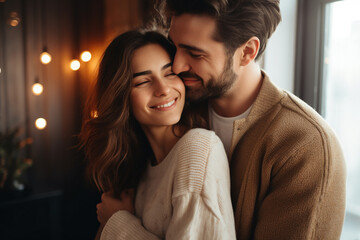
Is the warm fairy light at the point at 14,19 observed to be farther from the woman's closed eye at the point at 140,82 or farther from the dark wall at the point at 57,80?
the woman's closed eye at the point at 140,82

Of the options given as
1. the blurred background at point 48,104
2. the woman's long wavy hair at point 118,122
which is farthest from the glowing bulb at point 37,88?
the woman's long wavy hair at point 118,122

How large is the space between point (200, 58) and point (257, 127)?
38 cm

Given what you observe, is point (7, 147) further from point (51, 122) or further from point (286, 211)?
point (286, 211)

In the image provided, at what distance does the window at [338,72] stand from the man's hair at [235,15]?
1.29 feet

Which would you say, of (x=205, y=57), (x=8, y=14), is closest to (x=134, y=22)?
(x=8, y=14)

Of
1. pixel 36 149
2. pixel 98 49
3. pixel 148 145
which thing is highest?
pixel 98 49

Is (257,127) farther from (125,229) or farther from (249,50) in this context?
(125,229)

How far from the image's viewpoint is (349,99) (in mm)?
1497

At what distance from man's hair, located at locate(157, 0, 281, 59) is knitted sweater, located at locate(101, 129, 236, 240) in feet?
1.46

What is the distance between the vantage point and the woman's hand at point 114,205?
136 cm

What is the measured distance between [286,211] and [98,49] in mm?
2678

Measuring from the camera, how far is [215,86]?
1313 millimetres

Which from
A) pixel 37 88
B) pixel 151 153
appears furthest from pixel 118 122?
pixel 37 88

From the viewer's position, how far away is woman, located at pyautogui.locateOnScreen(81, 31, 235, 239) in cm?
97
